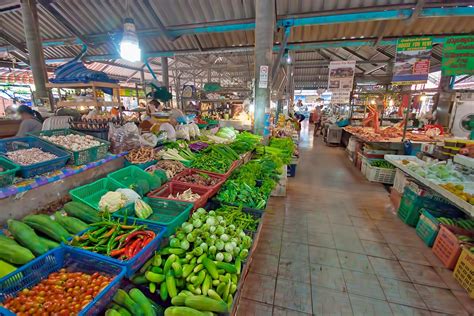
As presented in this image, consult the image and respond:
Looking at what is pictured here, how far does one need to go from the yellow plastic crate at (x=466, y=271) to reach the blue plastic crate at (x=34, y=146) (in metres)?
4.81

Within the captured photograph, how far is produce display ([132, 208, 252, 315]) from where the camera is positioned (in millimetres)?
1351

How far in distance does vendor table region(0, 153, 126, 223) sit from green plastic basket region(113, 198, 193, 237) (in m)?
0.79

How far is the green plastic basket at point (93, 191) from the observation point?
2.14m

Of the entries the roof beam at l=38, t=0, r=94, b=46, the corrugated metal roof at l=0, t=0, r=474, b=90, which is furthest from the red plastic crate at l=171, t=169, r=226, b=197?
the roof beam at l=38, t=0, r=94, b=46

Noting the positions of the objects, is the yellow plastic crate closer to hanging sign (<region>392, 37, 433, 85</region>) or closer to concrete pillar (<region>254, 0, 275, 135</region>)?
concrete pillar (<region>254, 0, 275, 135</region>)

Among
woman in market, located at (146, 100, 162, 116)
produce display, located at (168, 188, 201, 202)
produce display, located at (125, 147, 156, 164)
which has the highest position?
woman in market, located at (146, 100, 162, 116)

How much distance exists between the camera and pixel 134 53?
4.24m

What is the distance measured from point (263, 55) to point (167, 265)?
4.63 metres

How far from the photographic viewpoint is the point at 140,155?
3244 mm

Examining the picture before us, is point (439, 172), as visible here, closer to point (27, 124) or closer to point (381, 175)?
point (381, 175)

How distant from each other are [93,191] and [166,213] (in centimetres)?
92

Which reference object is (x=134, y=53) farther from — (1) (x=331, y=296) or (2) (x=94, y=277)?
(1) (x=331, y=296)

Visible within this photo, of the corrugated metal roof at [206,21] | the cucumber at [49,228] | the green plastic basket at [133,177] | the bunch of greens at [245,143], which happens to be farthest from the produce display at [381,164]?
the cucumber at [49,228]

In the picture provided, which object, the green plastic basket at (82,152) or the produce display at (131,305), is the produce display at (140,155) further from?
the produce display at (131,305)
